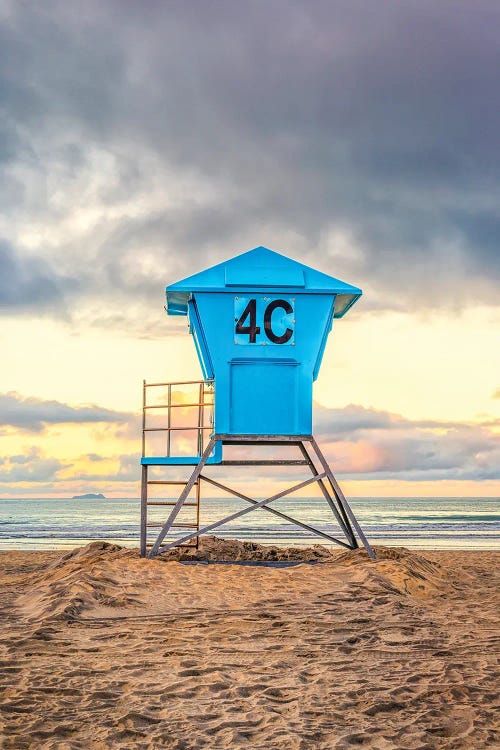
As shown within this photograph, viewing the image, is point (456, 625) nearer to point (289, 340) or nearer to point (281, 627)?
point (281, 627)

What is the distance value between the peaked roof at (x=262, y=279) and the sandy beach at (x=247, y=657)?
4542mm

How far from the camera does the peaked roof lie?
41.2 ft

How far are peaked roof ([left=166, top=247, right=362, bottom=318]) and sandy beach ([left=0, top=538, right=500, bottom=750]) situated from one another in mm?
4542

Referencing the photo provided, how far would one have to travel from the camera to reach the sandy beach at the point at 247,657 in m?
5.21

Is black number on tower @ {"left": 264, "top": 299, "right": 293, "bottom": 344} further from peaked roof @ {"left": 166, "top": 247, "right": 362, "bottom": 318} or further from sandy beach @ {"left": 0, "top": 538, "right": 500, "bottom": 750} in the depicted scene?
sandy beach @ {"left": 0, "top": 538, "right": 500, "bottom": 750}

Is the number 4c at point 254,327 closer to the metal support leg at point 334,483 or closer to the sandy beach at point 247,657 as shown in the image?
the metal support leg at point 334,483

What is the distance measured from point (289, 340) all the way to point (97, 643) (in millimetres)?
6347

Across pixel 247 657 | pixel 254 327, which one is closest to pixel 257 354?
pixel 254 327

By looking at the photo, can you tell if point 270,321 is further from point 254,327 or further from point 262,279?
point 262,279

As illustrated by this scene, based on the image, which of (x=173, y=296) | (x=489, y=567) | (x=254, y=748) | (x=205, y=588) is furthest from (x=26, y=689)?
(x=489, y=567)

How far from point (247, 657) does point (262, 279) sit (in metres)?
7.00

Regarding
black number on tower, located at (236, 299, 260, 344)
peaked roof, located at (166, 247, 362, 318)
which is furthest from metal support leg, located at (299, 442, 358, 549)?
peaked roof, located at (166, 247, 362, 318)

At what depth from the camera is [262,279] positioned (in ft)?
41.4

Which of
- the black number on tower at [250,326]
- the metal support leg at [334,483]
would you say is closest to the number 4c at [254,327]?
the black number on tower at [250,326]
